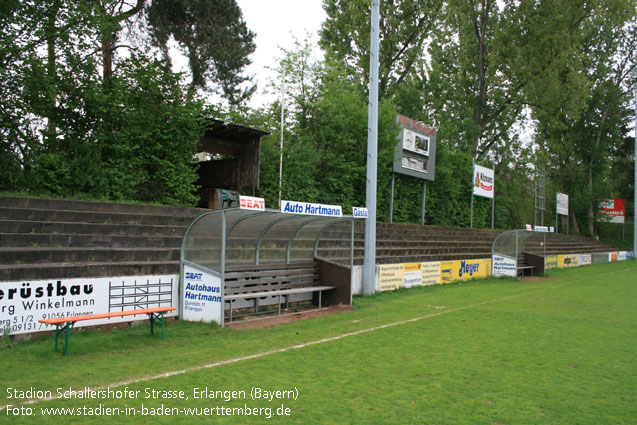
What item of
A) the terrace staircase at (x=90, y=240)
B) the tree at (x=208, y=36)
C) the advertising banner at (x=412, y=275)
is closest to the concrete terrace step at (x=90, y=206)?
the terrace staircase at (x=90, y=240)

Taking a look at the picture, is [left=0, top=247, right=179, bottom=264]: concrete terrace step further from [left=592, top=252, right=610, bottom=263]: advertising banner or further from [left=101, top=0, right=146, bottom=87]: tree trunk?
[left=592, top=252, right=610, bottom=263]: advertising banner

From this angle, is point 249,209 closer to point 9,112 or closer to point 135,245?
point 135,245

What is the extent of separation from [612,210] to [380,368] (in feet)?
183

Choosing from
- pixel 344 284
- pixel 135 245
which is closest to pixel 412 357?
pixel 344 284

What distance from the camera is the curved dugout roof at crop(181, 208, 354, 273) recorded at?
9492 millimetres

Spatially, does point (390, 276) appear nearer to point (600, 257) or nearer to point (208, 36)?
point (208, 36)

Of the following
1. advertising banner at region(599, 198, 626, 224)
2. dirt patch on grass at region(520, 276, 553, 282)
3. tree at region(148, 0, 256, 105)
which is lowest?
dirt patch on grass at region(520, 276, 553, 282)

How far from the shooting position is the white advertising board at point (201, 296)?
9.30 m

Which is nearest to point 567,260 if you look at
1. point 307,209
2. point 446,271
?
point 446,271

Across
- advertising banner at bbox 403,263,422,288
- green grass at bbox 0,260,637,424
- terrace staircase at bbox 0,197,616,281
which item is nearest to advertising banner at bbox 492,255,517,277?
advertising banner at bbox 403,263,422,288

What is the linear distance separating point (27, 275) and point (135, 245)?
2.96m

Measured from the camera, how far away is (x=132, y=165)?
14297mm

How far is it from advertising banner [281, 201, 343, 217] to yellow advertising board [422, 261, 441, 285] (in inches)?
331

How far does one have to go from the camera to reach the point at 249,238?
37.0ft
